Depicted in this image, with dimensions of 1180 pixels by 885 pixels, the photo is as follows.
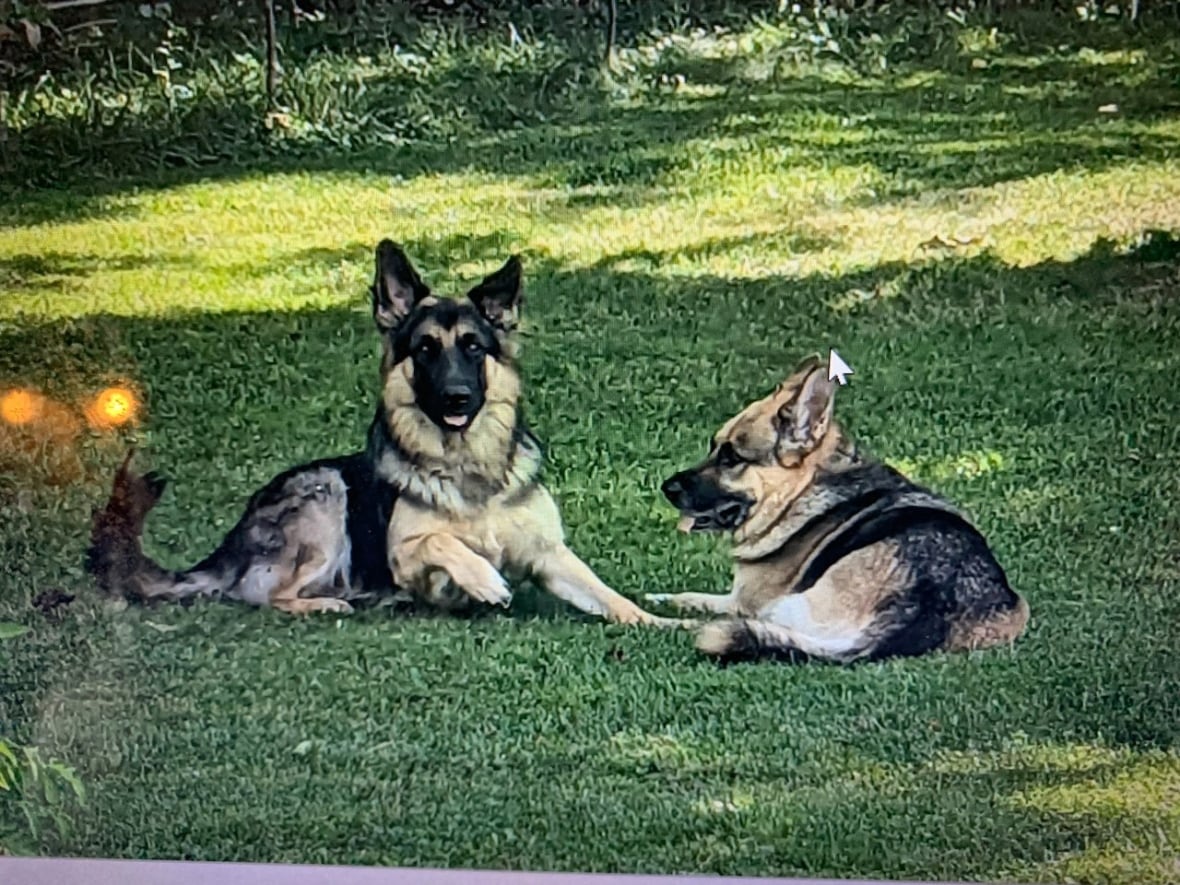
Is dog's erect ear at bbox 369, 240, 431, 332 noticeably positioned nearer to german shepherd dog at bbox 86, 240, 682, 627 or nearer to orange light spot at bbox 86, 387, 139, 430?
german shepherd dog at bbox 86, 240, 682, 627

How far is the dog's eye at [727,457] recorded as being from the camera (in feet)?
6.95

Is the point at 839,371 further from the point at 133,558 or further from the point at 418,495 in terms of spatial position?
the point at 133,558

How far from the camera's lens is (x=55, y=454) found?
2.20m

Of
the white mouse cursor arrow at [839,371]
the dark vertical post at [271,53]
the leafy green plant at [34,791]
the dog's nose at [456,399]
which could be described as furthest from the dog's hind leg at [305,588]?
the white mouse cursor arrow at [839,371]

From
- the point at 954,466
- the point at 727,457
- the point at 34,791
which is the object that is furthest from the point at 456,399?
the point at 34,791

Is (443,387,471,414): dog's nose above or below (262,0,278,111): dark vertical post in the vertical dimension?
below

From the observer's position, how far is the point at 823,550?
6.94 feet

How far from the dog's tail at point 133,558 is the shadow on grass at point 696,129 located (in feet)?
1.57

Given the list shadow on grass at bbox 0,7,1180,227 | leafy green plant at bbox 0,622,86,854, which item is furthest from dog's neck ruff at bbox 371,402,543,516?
leafy green plant at bbox 0,622,86,854

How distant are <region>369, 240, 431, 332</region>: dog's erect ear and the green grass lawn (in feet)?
0.09

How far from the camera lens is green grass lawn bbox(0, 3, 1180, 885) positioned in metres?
2.06

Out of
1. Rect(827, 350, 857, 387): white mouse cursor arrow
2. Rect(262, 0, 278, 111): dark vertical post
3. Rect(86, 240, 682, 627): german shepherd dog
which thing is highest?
Rect(262, 0, 278, 111): dark vertical post

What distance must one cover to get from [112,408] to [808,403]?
115cm

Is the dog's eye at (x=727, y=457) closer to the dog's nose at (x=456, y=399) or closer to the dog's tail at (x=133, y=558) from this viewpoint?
the dog's nose at (x=456, y=399)
